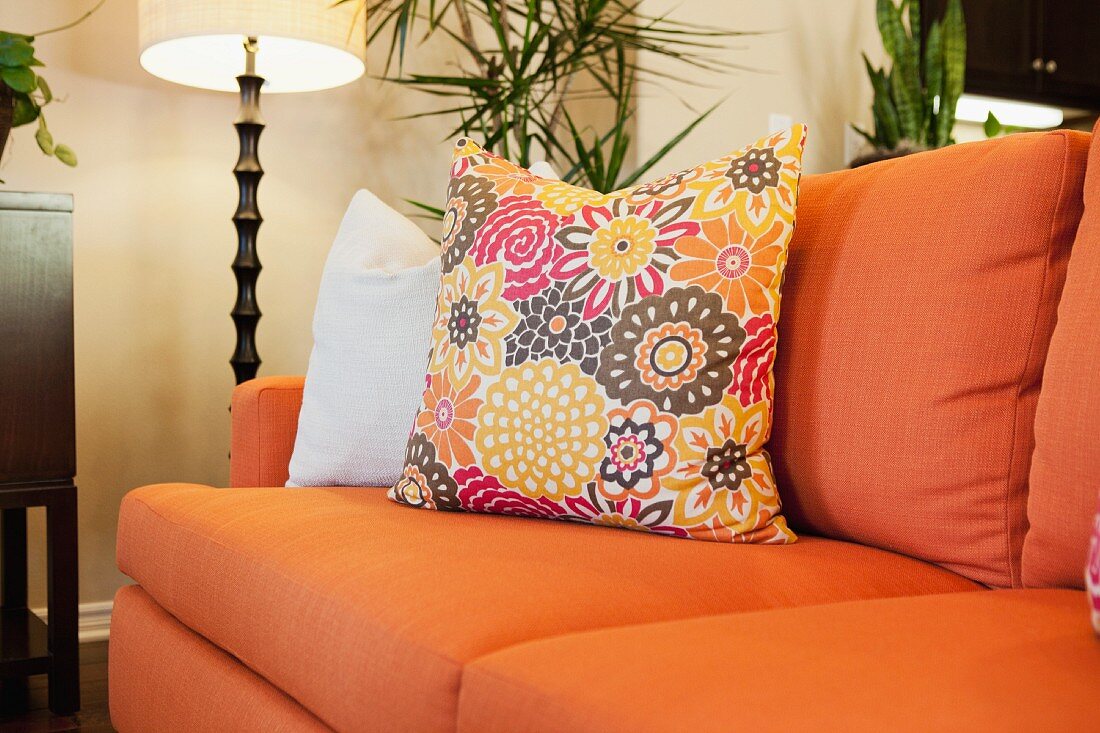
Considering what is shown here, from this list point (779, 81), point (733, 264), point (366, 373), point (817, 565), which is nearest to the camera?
point (817, 565)

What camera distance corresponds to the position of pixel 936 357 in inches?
44.5

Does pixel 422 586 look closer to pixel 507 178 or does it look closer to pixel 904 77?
pixel 507 178

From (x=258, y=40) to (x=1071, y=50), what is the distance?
2.76 meters

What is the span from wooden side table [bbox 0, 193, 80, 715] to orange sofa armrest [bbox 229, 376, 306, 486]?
→ 41 centimetres

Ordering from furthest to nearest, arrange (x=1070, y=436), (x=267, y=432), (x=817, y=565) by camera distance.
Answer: (x=267, y=432) → (x=817, y=565) → (x=1070, y=436)

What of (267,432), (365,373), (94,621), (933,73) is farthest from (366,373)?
(933,73)

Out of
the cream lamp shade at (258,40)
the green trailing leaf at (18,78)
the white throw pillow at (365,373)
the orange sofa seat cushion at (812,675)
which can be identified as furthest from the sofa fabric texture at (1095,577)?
the green trailing leaf at (18,78)

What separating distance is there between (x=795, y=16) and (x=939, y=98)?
0.48 m

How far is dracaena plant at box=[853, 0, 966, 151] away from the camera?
303 centimetres

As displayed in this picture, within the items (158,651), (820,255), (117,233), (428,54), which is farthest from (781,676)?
(428,54)

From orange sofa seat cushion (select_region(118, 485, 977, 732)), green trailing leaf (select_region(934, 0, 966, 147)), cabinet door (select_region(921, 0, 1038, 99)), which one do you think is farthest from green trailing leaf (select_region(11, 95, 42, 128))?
cabinet door (select_region(921, 0, 1038, 99))

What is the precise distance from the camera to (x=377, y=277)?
1.61 metres

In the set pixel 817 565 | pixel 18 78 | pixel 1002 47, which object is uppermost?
pixel 1002 47

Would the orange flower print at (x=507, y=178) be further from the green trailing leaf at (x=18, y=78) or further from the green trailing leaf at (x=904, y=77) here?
the green trailing leaf at (x=904, y=77)
